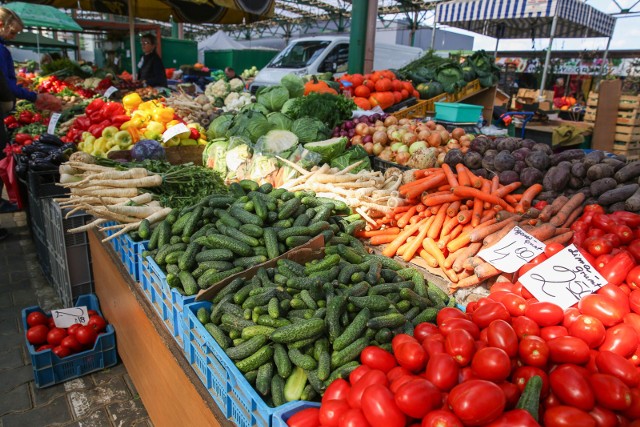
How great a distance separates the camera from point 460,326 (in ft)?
5.46

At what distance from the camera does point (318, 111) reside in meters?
5.52

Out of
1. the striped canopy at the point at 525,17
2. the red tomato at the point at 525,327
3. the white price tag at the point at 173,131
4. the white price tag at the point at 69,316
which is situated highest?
the striped canopy at the point at 525,17

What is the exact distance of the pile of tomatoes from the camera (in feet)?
10.6

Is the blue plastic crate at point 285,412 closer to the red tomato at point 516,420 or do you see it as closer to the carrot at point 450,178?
the red tomato at point 516,420

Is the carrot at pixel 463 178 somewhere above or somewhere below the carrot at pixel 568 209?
above

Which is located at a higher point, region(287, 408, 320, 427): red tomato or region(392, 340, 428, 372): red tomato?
region(392, 340, 428, 372): red tomato

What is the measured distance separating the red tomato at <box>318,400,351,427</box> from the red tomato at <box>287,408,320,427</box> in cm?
2

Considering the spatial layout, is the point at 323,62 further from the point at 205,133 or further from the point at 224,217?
the point at 224,217

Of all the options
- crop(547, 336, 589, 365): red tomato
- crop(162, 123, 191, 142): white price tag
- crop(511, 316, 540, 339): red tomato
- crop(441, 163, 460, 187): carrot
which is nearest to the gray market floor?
Result: crop(162, 123, 191, 142): white price tag

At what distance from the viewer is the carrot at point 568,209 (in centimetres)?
284

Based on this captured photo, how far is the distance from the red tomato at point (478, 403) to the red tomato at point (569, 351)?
1.50 ft

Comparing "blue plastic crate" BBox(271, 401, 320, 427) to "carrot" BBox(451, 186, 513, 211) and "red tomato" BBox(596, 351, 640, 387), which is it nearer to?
"red tomato" BBox(596, 351, 640, 387)

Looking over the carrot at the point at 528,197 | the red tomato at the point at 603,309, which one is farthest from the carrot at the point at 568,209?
the red tomato at the point at 603,309

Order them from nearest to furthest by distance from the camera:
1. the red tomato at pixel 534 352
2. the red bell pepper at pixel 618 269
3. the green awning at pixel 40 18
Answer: the red tomato at pixel 534 352, the red bell pepper at pixel 618 269, the green awning at pixel 40 18
